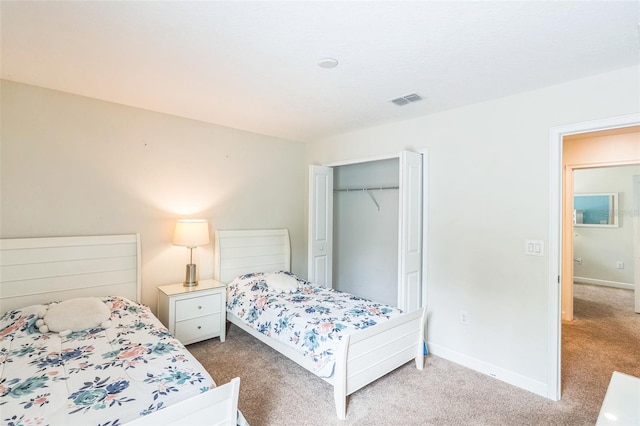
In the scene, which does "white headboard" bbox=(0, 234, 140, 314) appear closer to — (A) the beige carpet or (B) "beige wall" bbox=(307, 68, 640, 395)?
(A) the beige carpet

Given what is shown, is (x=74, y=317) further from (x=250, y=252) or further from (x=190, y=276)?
(x=250, y=252)

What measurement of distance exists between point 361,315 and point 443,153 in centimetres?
176

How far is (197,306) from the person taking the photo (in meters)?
3.14

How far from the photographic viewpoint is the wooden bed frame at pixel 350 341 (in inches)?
85.2

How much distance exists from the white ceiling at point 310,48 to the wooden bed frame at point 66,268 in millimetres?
1345

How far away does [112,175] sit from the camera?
3.01m

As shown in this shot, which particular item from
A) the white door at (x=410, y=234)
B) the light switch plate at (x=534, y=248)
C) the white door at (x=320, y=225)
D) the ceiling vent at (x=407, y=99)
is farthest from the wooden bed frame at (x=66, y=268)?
the light switch plate at (x=534, y=248)

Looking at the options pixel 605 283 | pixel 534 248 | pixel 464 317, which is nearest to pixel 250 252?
pixel 464 317

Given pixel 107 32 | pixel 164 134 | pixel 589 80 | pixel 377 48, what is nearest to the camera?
pixel 107 32

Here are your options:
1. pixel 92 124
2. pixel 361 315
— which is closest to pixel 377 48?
pixel 361 315

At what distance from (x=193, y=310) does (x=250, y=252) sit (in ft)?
3.28

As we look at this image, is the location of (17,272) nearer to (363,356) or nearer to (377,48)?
(363,356)

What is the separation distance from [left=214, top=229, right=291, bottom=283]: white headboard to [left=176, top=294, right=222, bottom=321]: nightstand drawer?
0.40 m

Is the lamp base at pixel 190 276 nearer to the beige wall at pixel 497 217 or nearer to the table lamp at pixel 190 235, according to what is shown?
the table lamp at pixel 190 235
